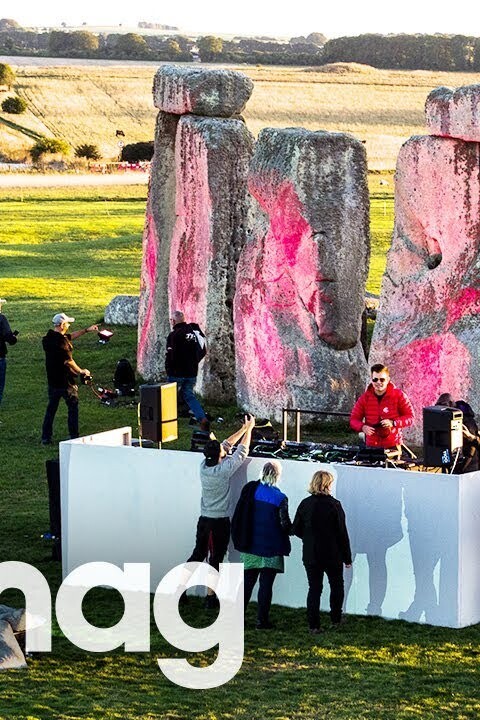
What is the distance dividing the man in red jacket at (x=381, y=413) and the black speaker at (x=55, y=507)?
2859mm

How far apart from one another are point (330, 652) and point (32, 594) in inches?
121

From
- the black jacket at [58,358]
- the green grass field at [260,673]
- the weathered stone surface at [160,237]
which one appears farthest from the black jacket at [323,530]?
the weathered stone surface at [160,237]

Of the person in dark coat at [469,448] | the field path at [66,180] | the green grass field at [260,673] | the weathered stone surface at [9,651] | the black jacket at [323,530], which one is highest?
the person in dark coat at [469,448]

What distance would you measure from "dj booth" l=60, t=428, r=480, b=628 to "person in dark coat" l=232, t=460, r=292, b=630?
545 mm

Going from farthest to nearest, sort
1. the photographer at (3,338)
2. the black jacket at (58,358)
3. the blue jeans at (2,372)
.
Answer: the blue jeans at (2,372) → the photographer at (3,338) → the black jacket at (58,358)

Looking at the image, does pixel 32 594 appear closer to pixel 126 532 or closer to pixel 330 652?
pixel 126 532

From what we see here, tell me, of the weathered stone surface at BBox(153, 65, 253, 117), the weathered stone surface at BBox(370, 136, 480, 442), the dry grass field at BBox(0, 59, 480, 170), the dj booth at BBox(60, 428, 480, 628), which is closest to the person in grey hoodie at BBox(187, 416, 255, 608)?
the dj booth at BBox(60, 428, 480, 628)

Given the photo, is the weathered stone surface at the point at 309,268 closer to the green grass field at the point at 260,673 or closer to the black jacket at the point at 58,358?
the black jacket at the point at 58,358

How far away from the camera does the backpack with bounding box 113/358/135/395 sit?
91.1ft

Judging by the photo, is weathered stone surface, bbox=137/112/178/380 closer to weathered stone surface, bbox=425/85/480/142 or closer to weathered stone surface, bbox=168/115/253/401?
weathered stone surface, bbox=168/115/253/401

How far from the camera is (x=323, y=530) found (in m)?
16.2

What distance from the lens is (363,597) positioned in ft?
55.3

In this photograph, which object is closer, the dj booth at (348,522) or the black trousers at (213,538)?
the dj booth at (348,522)

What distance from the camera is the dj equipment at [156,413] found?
18.5 meters
